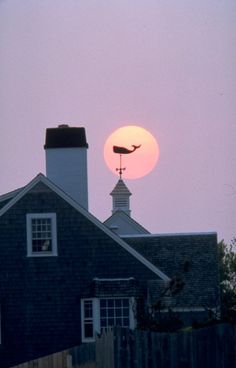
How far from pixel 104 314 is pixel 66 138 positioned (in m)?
8.92

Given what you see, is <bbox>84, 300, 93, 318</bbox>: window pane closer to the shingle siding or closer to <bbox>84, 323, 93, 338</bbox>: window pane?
the shingle siding

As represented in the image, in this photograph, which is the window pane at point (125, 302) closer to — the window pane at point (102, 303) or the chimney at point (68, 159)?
the window pane at point (102, 303)

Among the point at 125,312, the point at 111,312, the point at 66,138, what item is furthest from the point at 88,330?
the point at 66,138

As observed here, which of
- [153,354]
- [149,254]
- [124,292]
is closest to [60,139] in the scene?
[149,254]

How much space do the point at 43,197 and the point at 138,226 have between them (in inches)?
713

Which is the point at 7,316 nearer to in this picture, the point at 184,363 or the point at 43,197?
the point at 43,197

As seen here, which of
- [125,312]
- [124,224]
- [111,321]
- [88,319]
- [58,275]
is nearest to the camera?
[111,321]

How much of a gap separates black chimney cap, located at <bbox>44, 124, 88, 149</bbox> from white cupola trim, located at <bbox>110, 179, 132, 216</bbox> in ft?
48.2

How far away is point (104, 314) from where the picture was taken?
4619 centimetres

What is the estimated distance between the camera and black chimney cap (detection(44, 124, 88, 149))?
172ft

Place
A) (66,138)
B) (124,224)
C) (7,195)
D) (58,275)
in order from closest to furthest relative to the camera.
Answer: (58,275), (7,195), (66,138), (124,224)

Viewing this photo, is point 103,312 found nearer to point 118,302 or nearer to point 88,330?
point 118,302

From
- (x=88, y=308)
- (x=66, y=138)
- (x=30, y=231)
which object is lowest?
(x=88, y=308)

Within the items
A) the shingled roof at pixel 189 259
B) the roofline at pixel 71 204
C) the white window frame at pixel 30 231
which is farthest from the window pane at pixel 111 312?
the shingled roof at pixel 189 259
